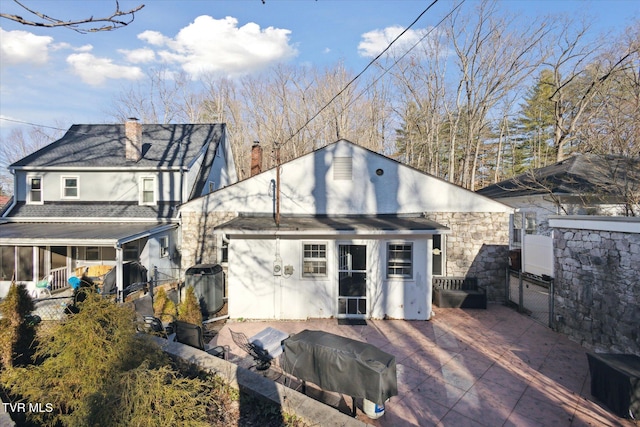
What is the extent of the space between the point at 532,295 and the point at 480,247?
210 centimetres

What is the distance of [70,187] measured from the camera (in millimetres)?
13633

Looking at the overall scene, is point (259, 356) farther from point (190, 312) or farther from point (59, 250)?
point (59, 250)

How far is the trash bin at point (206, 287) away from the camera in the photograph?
9211 mm

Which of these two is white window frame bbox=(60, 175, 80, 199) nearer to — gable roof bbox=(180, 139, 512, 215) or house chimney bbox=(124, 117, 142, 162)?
house chimney bbox=(124, 117, 142, 162)

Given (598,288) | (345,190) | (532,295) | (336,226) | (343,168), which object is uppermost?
(343,168)

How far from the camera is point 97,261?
12.8 meters

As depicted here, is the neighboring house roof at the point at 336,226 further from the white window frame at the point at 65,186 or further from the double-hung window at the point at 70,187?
the double-hung window at the point at 70,187

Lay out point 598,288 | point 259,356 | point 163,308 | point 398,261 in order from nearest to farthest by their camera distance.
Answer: point 259,356 < point 598,288 < point 163,308 < point 398,261

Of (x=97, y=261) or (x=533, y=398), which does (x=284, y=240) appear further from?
(x=97, y=261)

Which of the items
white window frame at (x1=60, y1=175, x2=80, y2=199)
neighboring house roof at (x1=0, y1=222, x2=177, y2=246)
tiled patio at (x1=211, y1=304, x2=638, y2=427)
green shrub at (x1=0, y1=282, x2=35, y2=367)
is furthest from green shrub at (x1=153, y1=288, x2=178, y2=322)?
white window frame at (x1=60, y1=175, x2=80, y2=199)

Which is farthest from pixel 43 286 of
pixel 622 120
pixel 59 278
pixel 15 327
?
pixel 622 120

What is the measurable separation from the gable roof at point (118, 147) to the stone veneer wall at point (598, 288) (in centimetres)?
1404

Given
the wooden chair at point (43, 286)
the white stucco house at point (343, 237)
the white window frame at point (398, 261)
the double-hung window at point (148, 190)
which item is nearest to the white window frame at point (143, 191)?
the double-hung window at point (148, 190)

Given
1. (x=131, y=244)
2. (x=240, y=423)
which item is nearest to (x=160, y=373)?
(x=240, y=423)
